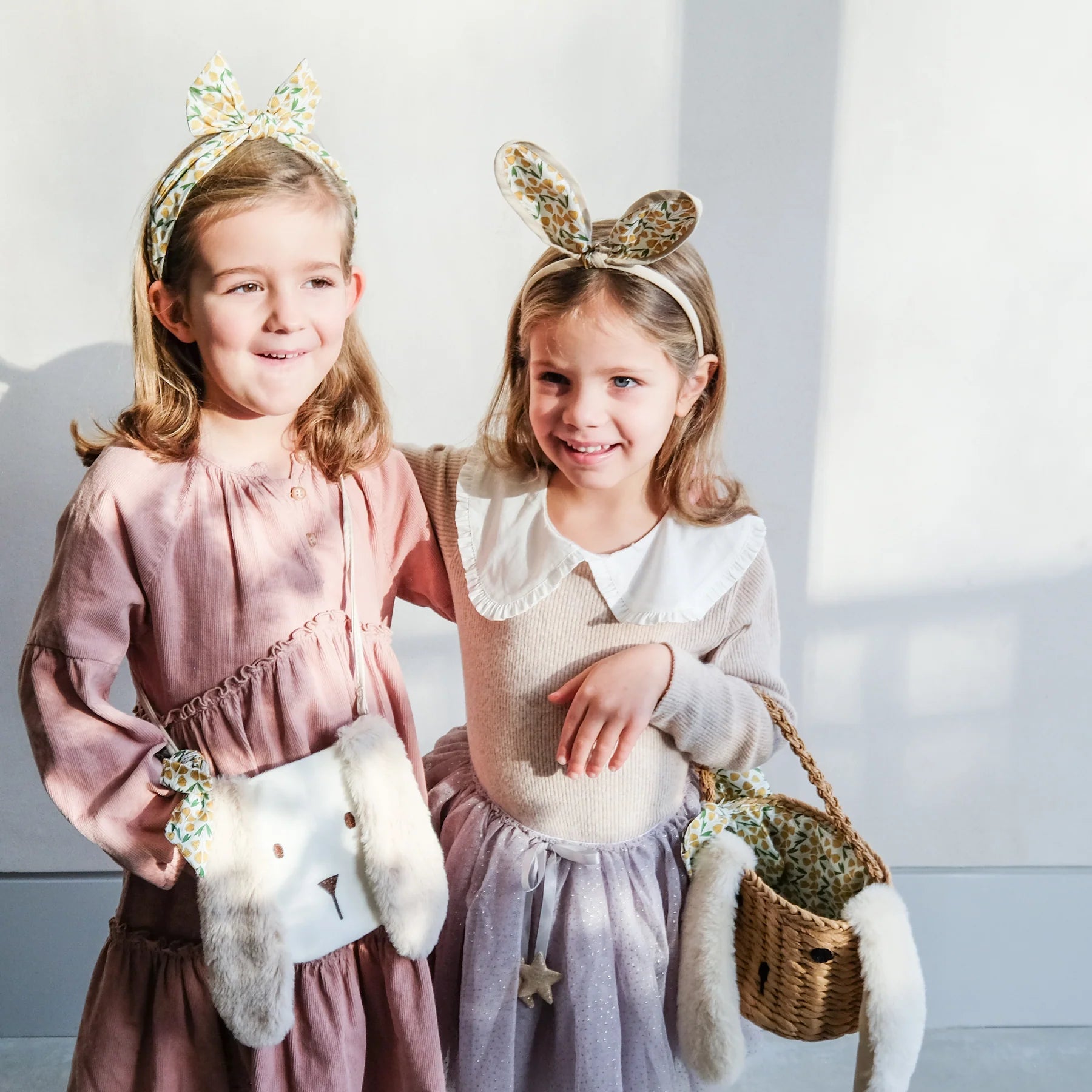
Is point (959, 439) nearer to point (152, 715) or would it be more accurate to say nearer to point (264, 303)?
point (264, 303)

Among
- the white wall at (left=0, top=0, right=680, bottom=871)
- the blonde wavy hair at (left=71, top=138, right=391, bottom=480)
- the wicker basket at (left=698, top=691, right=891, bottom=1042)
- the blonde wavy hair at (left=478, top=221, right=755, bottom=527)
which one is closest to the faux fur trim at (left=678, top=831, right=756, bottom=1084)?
the wicker basket at (left=698, top=691, right=891, bottom=1042)

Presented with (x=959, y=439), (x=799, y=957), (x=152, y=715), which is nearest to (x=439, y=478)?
(x=152, y=715)

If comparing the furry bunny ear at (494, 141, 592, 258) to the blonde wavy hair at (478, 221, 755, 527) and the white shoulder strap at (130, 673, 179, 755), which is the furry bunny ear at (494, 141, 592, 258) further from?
the white shoulder strap at (130, 673, 179, 755)

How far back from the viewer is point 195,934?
3.68ft

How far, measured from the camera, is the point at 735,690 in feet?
4.14

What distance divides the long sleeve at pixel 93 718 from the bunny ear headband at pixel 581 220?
52 cm

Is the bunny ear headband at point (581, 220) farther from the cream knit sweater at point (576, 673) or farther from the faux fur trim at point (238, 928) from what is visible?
the faux fur trim at point (238, 928)

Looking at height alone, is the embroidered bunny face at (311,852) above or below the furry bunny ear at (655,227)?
below

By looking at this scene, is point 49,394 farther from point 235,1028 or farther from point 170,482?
point 235,1028

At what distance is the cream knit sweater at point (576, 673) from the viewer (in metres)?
1.26

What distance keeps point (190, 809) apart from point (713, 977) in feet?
1.94

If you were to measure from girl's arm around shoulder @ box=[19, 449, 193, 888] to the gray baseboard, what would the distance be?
0.91m

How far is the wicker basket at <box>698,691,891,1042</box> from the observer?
1170 millimetres

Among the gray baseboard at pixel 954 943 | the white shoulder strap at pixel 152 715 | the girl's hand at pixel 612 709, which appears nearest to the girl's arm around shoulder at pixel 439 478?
the girl's hand at pixel 612 709
